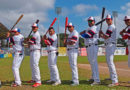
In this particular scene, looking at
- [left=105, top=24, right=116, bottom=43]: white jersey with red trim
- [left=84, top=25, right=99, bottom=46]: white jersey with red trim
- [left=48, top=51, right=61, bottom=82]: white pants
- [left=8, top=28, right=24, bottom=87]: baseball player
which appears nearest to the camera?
[left=105, top=24, right=116, bottom=43]: white jersey with red trim

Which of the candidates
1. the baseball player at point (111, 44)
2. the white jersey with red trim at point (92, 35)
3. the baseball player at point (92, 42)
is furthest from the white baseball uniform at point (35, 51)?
the baseball player at point (111, 44)

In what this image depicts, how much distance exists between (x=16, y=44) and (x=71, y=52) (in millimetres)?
2018

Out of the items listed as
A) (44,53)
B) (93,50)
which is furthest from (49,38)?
(44,53)

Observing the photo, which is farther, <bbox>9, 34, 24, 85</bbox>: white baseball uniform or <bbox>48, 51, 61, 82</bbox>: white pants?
<bbox>48, 51, 61, 82</bbox>: white pants

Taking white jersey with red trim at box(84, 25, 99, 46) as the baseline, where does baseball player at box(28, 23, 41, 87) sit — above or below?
below

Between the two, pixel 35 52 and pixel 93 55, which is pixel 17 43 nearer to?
pixel 35 52

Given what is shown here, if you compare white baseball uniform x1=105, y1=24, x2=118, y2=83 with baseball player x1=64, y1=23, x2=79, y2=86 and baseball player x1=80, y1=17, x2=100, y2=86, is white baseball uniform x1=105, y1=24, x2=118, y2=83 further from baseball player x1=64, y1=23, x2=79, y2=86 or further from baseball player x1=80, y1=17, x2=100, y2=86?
baseball player x1=64, y1=23, x2=79, y2=86

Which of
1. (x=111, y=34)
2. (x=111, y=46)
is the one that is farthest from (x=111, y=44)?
(x=111, y=34)

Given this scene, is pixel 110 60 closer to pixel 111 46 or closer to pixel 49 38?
pixel 111 46

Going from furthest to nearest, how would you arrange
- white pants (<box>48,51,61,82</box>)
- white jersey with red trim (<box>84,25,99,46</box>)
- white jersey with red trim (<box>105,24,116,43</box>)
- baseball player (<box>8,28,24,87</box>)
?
white pants (<box>48,51,61,82</box>)
baseball player (<box>8,28,24,87</box>)
white jersey with red trim (<box>84,25,99,46</box>)
white jersey with red trim (<box>105,24,116,43</box>)

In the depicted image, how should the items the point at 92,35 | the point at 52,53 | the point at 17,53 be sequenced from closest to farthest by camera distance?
the point at 92,35 → the point at 17,53 → the point at 52,53

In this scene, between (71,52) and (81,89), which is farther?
(71,52)

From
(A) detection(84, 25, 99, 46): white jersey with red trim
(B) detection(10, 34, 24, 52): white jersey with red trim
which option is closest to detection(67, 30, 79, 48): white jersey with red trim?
(A) detection(84, 25, 99, 46): white jersey with red trim

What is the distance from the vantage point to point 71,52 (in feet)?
20.7
